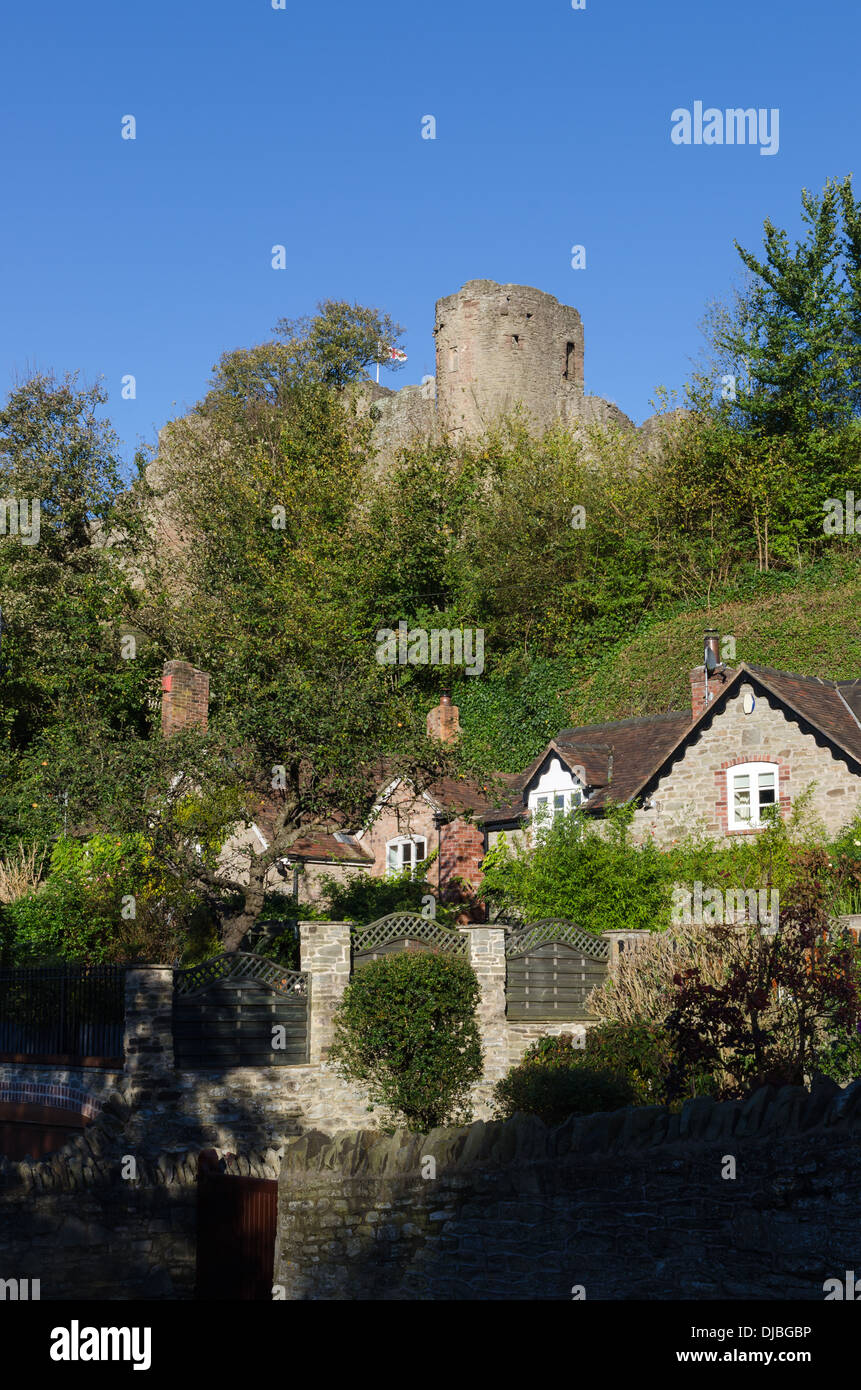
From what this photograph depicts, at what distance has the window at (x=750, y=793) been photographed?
2420cm

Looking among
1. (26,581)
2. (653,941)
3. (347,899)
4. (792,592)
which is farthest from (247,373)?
(653,941)

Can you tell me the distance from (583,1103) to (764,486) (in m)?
27.9

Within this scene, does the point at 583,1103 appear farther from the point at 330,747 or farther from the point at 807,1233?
the point at 330,747

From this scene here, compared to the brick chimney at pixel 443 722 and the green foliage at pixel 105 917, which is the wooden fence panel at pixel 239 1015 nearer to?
the green foliage at pixel 105 917

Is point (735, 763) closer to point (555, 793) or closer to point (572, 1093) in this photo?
point (555, 793)

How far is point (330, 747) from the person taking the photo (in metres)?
21.2

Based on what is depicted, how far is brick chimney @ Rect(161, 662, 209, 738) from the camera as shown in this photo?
31.9 meters

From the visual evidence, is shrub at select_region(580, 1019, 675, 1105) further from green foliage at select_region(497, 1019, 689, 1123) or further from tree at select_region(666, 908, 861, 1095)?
tree at select_region(666, 908, 861, 1095)

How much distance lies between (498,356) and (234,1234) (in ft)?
145

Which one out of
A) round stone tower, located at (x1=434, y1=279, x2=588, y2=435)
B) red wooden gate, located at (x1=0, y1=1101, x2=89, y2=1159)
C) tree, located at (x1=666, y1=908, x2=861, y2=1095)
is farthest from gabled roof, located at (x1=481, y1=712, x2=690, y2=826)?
round stone tower, located at (x1=434, y1=279, x2=588, y2=435)

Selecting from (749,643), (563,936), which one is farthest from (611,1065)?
(749,643)

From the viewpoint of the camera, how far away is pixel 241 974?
57.1 feet

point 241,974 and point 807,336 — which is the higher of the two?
point 807,336

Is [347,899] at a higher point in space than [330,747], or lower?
lower
